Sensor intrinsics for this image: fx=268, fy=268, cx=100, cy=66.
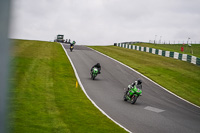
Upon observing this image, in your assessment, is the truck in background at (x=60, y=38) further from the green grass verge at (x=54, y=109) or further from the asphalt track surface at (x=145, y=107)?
the green grass verge at (x=54, y=109)

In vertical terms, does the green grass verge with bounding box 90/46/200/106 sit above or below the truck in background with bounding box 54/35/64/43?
below

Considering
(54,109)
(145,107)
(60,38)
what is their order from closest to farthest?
(54,109)
(145,107)
(60,38)

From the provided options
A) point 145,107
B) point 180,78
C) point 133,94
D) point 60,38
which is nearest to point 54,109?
point 133,94

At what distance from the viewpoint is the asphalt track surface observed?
12656 millimetres

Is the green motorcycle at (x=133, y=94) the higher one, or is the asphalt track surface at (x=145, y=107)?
the green motorcycle at (x=133, y=94)

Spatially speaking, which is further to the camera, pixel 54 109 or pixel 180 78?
pixel 180 78

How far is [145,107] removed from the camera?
53.9 feet

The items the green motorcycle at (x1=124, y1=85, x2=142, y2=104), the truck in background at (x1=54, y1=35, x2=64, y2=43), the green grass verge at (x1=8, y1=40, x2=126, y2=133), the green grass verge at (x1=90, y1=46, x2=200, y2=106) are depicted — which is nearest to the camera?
the green grass verge at (x1=8, y1=40, x2=126, y2=133)

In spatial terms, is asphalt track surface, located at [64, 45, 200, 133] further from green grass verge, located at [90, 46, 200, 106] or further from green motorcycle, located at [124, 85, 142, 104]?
green grass verge, located at [90, 46, 200, 106]

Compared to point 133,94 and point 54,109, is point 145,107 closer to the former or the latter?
point 133,94

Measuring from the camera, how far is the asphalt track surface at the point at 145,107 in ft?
41.5

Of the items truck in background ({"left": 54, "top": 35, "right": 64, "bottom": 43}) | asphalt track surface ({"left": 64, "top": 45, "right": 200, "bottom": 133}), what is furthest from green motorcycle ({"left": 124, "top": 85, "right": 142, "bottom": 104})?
→ truck in background ({"left": 54, "top": 35, "right": 64, "bottom": 43})

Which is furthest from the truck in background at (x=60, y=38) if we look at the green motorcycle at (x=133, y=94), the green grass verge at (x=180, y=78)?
the green motorcycle at (x=133, y=94)

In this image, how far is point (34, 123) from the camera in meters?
10.5
